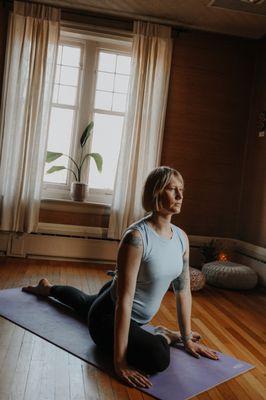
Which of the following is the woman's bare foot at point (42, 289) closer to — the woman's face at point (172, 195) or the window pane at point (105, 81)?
the woman's face at point (172, 195)

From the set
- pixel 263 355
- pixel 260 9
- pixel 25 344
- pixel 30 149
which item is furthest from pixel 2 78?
pixel 263 355

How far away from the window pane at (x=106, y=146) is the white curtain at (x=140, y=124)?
1.18 feet

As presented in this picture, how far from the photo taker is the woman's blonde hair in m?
1.90

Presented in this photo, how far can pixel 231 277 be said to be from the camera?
397 centimetres

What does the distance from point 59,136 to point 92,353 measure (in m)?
3.10

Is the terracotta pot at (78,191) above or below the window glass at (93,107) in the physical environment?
below

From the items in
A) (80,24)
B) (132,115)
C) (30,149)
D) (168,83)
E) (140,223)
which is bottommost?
(140,223)

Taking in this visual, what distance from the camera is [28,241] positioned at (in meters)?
4.46

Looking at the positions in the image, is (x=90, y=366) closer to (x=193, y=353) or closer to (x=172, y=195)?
(x=193, y=353)

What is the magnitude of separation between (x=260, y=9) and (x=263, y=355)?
132 inches

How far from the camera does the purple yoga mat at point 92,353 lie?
1879mm

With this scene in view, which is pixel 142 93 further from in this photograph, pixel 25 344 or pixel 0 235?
pixel 25 344

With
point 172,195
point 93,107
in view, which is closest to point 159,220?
point 172,195

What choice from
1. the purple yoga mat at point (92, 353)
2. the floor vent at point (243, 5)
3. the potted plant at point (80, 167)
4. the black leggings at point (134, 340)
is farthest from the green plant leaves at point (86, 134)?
the black leggings at point (134, 340)
